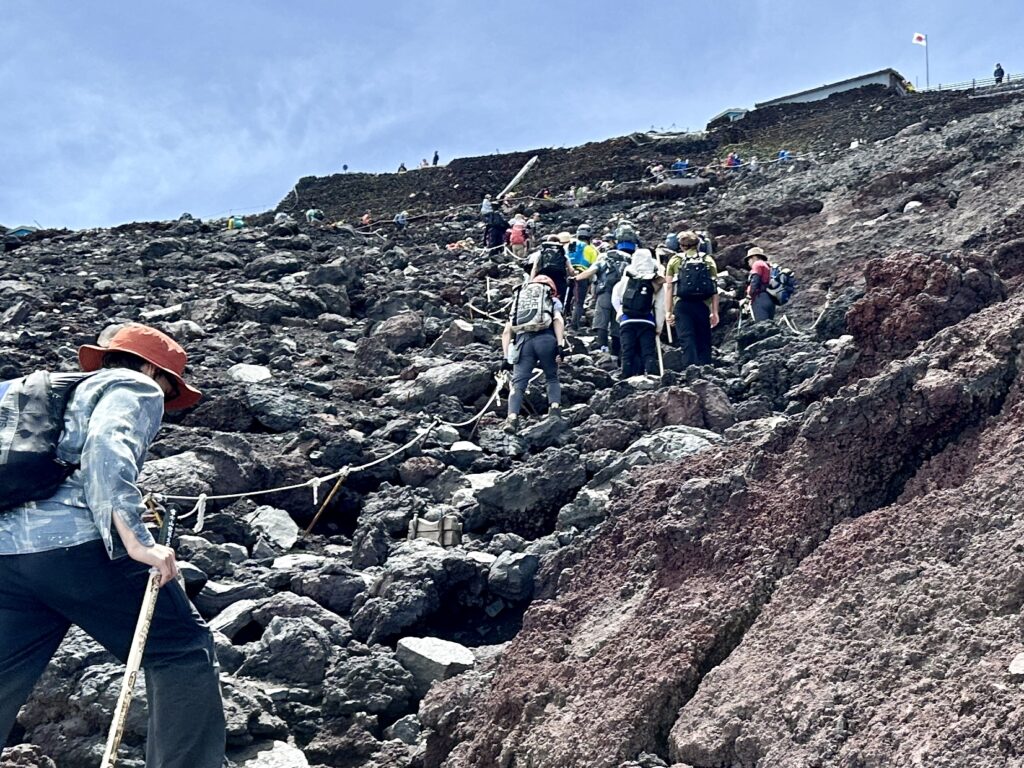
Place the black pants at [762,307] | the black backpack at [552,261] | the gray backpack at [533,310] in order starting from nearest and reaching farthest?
the gray backpack at [533,310] < the black pants at [762,307] < the black backpack at [552,261]

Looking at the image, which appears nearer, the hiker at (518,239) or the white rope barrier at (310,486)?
the white rope barrier at (310,486)

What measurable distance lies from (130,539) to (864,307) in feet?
14.1

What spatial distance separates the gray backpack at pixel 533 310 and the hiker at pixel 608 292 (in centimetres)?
261

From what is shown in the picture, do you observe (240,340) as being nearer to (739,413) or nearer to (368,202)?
(739,413)

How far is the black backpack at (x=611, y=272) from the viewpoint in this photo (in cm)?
1177

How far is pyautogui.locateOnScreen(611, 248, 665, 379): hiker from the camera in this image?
9.93 meters

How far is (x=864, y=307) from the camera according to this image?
6047 mm

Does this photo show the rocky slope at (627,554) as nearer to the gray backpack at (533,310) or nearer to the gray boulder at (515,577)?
the gray boulder at (515,577)

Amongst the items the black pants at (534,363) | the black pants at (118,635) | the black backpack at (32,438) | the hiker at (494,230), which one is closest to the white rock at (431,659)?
the black pants at (118,635)

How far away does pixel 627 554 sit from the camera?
4105mm

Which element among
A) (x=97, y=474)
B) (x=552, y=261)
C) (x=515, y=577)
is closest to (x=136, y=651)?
(x=97, y=474)

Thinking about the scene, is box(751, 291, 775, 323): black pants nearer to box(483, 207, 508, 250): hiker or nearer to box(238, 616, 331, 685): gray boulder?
box(238, 616, 331, 685): gray boulder

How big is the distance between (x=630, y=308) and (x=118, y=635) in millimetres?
7259

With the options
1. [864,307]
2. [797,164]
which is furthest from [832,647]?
[797,164]
